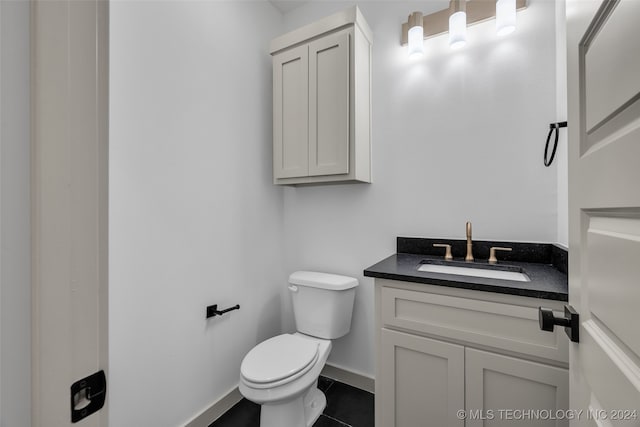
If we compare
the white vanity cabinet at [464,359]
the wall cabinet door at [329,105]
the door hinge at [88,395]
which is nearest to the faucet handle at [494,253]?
the white vanity cabinet at [464,359]

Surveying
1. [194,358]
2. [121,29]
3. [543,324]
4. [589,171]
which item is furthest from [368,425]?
[121,29]

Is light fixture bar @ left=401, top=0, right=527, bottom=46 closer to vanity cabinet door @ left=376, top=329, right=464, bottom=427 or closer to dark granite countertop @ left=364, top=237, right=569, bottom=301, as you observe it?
dark granite countertop @ left=364, top=237, right=569, bottom=301

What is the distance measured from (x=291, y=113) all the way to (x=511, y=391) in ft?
5.75

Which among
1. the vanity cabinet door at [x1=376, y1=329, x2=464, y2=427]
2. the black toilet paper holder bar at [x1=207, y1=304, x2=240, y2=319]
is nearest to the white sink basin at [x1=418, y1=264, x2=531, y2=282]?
the vanity cabinet door at [x1=376, y1=329, x2=464, y2=427]

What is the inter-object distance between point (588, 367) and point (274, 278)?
5.73 feet

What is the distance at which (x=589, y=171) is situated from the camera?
0.53 meters

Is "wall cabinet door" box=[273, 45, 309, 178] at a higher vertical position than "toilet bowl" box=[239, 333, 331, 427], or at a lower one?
higher

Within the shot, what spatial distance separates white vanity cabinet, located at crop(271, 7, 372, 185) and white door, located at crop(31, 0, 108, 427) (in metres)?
1.31

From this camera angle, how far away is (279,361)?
4.46 feet

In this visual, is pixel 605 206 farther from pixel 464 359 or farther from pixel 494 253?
pixel 494 253

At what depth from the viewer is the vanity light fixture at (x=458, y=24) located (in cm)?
142

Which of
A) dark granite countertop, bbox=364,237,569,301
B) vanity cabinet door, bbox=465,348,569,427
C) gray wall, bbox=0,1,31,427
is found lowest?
vanity cabinet door, bbox=465,348,569,427

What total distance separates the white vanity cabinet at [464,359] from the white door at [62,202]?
1041mm

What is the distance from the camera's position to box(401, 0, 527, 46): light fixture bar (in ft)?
4.65
